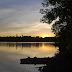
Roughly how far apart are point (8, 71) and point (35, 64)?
30.8 ft

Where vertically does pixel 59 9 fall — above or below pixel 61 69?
above

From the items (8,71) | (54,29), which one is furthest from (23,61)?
(54,29)

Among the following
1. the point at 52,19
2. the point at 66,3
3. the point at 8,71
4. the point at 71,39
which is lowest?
the point at 8,71

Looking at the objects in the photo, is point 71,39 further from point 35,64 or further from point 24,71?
point 35,64

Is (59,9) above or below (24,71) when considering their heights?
above

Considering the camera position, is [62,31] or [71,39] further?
[62,31]

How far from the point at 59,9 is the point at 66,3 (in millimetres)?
1712

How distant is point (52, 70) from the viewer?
2514cm

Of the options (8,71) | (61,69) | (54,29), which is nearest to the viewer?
(61,69)

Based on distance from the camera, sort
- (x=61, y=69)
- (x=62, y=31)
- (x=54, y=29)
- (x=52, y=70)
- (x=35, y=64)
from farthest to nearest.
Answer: (x=35, y=64)
(x=54, y=29)
(x=62, y=31)
(x=52, y=70)
(x=61, y=69)

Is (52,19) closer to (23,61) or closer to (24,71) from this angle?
(24,71)

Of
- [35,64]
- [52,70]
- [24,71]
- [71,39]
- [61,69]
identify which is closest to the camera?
[71,39]

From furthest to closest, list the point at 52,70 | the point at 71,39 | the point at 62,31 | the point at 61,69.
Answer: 1. the point at 62,31
2. the point at 52,70
3. the point at 61,69
4. the point at 71,39

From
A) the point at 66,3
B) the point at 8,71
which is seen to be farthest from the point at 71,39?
the point at 8,71
